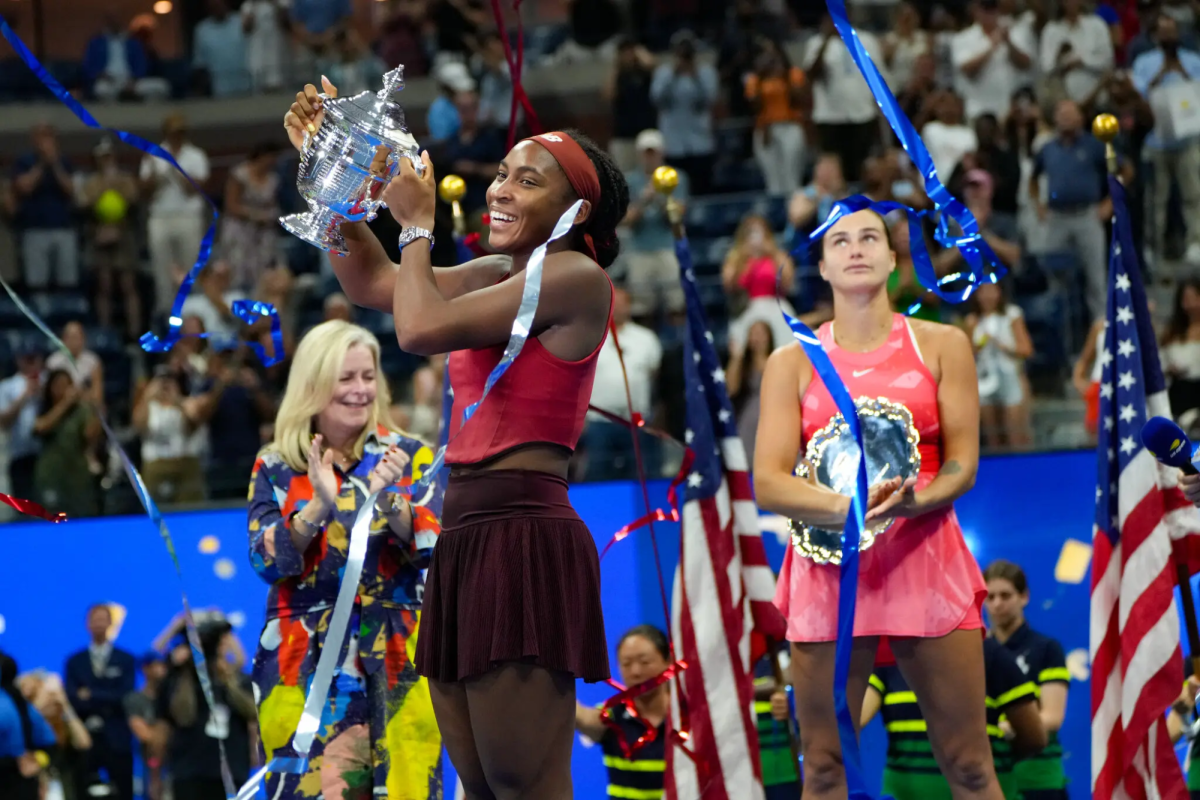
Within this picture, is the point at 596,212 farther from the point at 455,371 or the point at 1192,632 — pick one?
the point at 1192,632

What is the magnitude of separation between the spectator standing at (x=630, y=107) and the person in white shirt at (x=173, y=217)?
286 centimetres

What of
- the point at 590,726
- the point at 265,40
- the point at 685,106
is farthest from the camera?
the point at 265,40

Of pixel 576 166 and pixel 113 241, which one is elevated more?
pixel 113 241

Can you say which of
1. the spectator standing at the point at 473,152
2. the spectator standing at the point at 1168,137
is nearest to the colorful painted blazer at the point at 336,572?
the spectator standing at the point at 473,152

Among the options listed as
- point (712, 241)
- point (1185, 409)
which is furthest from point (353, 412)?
point (712, 241)

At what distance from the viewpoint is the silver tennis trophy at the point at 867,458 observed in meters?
3.50

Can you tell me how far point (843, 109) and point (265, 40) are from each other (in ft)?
16.7

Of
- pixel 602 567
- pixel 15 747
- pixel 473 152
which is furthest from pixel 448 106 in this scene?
pixel 15 747

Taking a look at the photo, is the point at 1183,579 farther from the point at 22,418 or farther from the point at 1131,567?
the point at 22,418

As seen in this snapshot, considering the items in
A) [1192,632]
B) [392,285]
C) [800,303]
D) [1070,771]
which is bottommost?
[1070,771]

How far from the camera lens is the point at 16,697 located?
638 centimetres

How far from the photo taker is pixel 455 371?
2723mm

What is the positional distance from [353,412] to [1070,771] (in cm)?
339

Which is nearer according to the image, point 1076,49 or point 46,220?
point 1076,49
